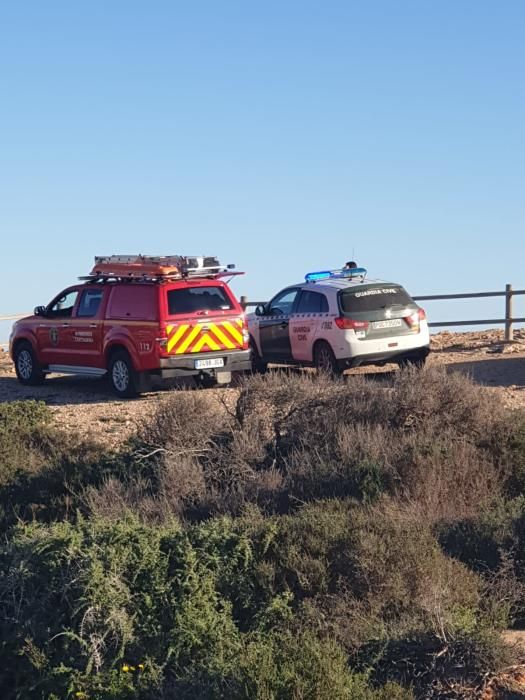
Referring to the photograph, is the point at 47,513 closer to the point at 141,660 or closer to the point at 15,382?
the point at 141,660

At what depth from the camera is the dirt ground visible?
604 inches

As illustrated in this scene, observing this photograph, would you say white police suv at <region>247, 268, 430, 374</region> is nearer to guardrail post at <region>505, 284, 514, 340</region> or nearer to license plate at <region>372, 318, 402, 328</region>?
license plate at <region>372, 318, 402, 328</region>

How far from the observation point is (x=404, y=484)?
10.8 metres

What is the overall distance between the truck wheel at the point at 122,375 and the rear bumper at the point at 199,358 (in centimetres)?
41

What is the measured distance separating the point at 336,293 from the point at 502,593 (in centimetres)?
1030

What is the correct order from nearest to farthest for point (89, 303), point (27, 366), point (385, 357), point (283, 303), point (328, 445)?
point (328, 445)
point (385, 357)
point (89, 303)
point (283, 303)
point (27, 366)

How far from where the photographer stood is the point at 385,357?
18.1 meters

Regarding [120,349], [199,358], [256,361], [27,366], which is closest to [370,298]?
[256,361]

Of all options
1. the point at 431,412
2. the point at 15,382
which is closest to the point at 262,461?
the point at 431,412

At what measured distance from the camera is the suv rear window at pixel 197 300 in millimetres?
17234

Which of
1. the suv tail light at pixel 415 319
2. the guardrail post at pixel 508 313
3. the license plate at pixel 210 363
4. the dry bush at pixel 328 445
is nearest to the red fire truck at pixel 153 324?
the license plate at pixel 210 363

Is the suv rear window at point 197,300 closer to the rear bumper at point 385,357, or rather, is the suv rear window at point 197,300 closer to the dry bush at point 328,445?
the rear bumper at point 385,357

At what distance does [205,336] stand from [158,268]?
3.89 feet

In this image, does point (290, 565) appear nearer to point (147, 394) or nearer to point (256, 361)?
point (147, 394)
